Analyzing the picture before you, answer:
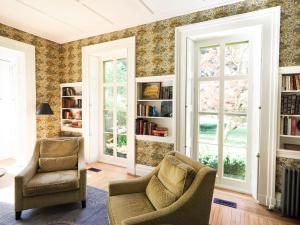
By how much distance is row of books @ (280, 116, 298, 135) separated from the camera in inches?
98.4

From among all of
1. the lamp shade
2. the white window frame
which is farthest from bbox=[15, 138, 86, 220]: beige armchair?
the white window frame

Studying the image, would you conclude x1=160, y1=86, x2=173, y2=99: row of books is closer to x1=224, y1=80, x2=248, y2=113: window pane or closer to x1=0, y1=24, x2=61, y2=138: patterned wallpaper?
x1=224, y1=80, x2=248, y2=113: window pane

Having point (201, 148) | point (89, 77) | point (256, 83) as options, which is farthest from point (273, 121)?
point (89, 77)

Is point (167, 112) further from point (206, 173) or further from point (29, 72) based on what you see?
point (29, 72)

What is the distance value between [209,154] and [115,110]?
2.33 meters

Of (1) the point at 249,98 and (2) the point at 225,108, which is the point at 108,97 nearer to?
(2) the point at 225,108

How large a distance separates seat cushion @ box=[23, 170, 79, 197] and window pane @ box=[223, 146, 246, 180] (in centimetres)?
243

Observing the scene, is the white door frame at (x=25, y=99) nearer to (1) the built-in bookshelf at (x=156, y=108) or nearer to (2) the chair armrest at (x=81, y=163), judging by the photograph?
(2) the chair armrest at (x=81, y=163)

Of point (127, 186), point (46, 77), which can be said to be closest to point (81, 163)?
point (127, 186)

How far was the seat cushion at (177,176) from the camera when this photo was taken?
1.70 meters

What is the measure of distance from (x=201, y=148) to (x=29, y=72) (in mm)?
3935

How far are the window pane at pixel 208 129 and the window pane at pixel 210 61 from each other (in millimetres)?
764

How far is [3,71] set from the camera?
4.39m

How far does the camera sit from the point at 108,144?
466 cm
